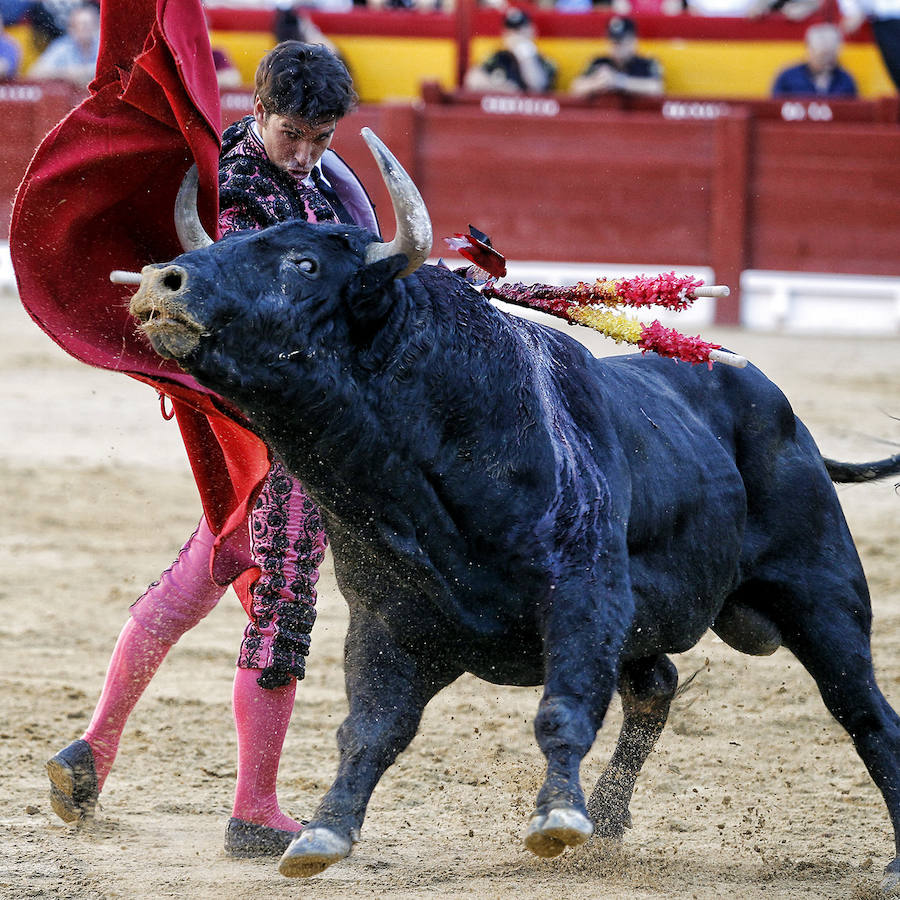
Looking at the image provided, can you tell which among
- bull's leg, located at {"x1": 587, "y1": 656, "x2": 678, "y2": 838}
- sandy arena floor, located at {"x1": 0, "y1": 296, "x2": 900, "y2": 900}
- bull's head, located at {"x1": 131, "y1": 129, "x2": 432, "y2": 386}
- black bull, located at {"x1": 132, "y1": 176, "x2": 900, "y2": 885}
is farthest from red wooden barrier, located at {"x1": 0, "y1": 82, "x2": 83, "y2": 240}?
bull's head, located at {"x1": 131, "y1": 129, "x2": 432, "y2": 386}

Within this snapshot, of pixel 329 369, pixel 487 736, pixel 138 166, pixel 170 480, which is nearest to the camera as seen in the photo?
pixel 329 369

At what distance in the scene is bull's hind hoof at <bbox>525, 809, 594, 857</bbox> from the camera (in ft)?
6.48

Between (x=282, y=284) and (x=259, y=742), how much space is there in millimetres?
1022

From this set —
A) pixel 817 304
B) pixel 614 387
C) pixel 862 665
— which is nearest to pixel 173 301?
pixel 614 387

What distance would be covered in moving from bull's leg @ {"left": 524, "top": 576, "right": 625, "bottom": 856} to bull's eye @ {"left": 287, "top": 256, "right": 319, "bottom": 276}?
1.84 ft

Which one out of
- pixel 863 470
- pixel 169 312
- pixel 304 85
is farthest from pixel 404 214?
pixel 863 470

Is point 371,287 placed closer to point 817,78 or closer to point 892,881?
point 892,881

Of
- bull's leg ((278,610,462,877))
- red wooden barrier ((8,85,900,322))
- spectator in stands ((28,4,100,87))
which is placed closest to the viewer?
bull's leg ((278,610,462,877))

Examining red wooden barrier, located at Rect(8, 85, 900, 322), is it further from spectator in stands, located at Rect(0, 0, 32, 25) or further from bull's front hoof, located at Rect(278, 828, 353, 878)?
bull's front hoof, located at Rect(278, 828, 353, 878)

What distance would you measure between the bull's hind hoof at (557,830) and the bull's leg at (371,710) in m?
0.31

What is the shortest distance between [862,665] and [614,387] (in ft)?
2.34

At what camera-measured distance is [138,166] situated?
2.56m

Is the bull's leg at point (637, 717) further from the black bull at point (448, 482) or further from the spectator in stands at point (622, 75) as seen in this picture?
the spectator in stands at point (622, 75)

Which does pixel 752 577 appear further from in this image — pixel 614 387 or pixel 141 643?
pixel 141 643
